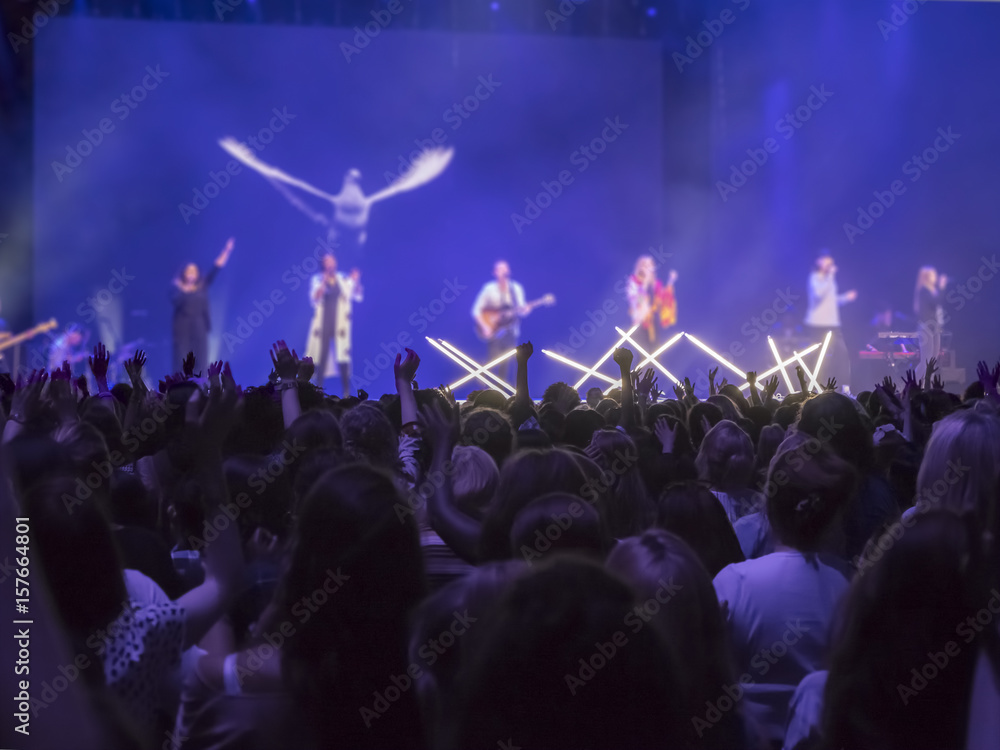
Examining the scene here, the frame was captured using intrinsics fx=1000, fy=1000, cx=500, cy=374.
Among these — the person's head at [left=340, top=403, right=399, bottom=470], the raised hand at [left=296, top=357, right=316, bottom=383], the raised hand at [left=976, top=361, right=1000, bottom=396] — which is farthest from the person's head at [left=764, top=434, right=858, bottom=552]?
the raised hand at [left=296, top=357, right=316, bottom=383]

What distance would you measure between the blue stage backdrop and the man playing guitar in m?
0.26

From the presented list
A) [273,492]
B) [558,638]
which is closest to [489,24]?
[273,492]

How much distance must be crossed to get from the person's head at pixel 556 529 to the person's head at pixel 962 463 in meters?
0.83

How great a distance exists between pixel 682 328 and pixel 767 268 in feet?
4.90

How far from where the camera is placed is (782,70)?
14344mm

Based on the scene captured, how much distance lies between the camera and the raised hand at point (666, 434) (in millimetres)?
3531

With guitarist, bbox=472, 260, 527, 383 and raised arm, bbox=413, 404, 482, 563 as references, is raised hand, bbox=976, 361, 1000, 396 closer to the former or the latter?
raised arm, bbox=413, 404, 482, 563

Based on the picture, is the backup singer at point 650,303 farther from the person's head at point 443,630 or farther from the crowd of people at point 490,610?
the person's head at point 443,630

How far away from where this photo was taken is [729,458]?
328 centimetres

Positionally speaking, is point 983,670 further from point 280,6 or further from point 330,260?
point 280,6
